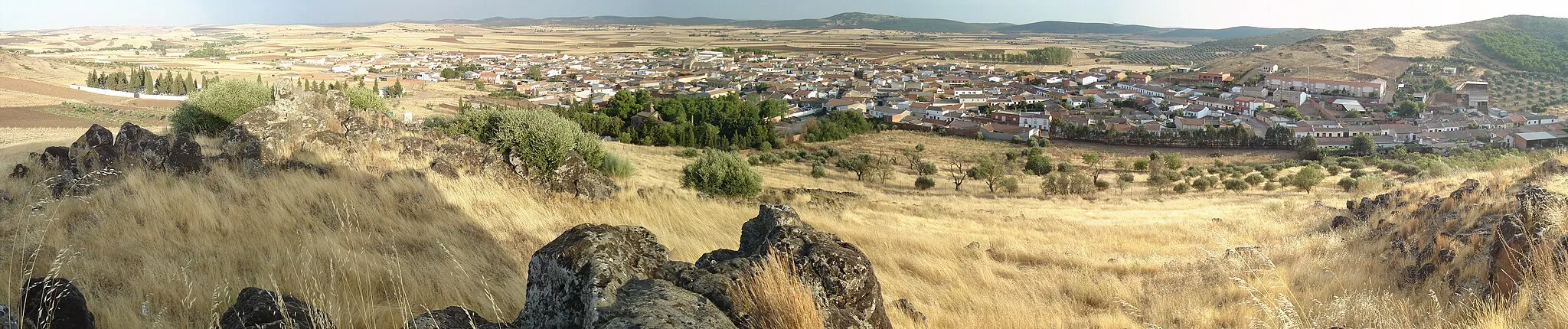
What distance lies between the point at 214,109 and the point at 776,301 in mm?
14090

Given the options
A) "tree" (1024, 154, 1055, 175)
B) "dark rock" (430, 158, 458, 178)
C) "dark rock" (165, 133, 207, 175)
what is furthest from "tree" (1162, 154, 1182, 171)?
"dark rock" (165, 133, 207, 175)

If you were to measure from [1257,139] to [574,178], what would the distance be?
172 ft

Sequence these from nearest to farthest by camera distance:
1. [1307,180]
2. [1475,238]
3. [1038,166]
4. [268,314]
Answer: [268,314] < [1475,238] < [1307,180] < [1038,166]

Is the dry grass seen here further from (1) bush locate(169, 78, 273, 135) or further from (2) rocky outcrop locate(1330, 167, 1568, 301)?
(1) bush locate(169, 78, 273, 135)

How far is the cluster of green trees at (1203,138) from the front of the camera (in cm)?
4916

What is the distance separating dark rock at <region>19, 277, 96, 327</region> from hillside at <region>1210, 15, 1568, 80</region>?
333 feet

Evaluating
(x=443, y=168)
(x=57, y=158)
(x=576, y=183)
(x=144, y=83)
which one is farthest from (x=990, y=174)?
(x=144, y=83)

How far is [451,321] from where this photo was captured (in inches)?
119

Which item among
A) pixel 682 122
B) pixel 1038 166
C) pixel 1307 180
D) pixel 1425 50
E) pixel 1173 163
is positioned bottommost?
pixel 1038 166

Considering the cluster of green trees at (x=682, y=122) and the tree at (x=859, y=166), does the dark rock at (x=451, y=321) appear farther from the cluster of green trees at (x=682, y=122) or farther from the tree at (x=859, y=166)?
the cluster of green trees at (x=682, y=122)

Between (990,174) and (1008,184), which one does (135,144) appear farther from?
(990,174)

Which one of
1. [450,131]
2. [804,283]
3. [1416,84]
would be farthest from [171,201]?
[1416,84]

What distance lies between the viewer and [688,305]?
2635 millimetres

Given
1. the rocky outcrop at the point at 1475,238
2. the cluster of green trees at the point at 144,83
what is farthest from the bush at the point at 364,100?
the cluster of green trees at the point at 144,83
